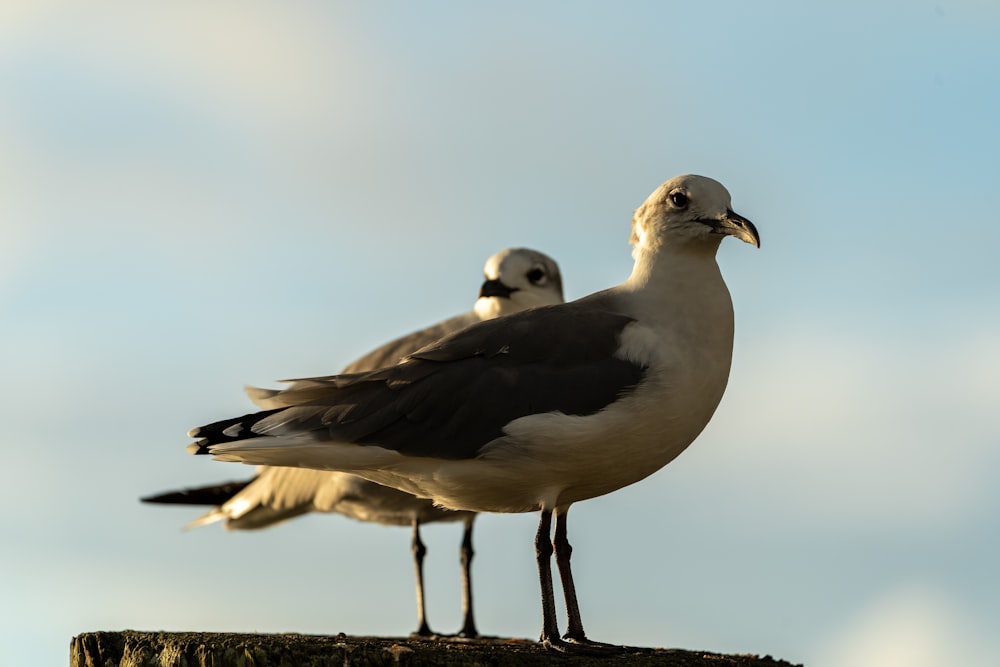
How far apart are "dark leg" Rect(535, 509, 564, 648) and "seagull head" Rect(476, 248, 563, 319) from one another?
3775 mm

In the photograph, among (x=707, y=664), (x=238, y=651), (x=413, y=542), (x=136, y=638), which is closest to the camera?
(x=238, y=651)

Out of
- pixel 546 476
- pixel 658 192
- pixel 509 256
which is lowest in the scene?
pixel 546 476

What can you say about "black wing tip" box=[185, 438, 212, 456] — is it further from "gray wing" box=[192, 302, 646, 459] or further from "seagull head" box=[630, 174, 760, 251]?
"seagull head" box=[630, 174, 760, 251]

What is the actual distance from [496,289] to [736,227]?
3.82 m

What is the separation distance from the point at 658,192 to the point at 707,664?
2.61m

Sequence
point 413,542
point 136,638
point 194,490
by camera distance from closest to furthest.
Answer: point 136,638 → point 413,542 → point 194,490

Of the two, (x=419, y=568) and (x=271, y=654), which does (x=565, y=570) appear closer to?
(x=271, y=654)

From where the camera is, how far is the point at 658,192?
7629mm

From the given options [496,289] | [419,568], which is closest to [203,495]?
[419,568]

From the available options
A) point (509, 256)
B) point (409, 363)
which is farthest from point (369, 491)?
point (409, 363)

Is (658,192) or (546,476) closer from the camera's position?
(546,476)

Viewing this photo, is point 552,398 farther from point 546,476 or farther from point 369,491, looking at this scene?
point 369,491

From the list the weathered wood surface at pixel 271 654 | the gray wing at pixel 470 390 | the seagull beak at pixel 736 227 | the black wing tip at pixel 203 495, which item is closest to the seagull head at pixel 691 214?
the seagull beak at pixel 736 227

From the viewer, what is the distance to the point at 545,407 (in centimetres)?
700
